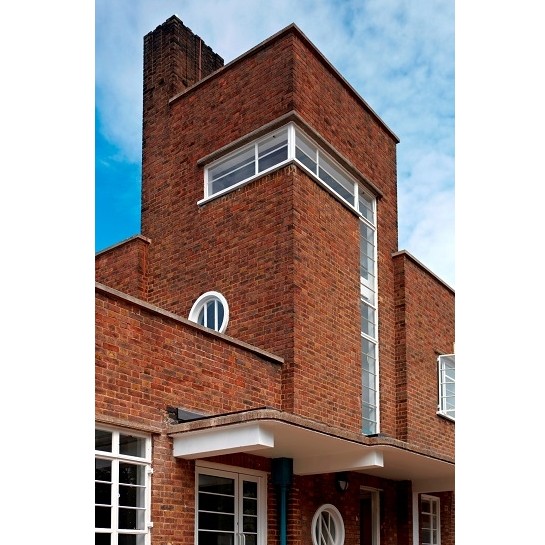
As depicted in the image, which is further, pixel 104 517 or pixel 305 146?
pixel 305 146

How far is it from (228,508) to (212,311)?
351cm

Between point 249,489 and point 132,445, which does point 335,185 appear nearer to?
point 249,489

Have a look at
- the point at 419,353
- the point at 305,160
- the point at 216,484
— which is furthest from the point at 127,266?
the point at 419,353

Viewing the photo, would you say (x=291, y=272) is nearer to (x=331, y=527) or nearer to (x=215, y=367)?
(x=215, y=367)

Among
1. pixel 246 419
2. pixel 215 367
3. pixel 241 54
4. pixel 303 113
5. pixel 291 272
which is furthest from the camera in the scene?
pixel 241 54

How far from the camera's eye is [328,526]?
10938 millimetres

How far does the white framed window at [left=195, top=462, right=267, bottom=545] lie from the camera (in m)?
8.82

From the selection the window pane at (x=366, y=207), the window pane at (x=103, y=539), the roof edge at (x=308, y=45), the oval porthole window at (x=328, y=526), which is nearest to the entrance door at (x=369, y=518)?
the oval porthole window at (x=328, y=526)

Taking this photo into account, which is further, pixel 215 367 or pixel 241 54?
pixel 241 54

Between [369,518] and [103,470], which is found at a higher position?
[103,470]

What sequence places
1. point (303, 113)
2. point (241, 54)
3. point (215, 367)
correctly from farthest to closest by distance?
point (241, 54)
point (303, 113)
point (215, 367)
